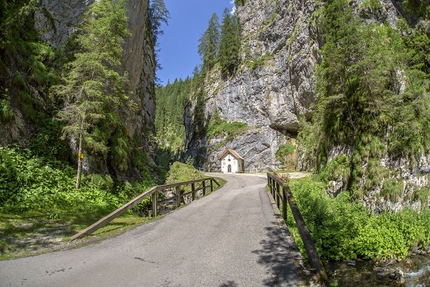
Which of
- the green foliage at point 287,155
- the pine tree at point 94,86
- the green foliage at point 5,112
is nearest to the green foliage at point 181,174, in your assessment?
the pine tree at point 94,86

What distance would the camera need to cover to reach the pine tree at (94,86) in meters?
11.0

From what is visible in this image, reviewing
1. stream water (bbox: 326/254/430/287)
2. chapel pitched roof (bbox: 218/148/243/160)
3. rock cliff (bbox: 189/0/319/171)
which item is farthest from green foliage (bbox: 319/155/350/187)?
chapel pitched roof (bbox: 218/148/243/160)

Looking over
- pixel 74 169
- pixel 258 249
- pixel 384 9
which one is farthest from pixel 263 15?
pixel 258 249

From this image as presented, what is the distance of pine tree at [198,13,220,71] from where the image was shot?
65.3 meters

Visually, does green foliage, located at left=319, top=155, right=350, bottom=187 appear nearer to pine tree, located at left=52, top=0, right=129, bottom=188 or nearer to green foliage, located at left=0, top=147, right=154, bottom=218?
green foliage, located at left=0, top=147, right=154, bottom=218

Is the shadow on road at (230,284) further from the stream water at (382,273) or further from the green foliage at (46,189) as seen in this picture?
the green foliage at (46,189)

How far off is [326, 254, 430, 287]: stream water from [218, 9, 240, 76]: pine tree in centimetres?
4969

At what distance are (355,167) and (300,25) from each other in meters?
31.2

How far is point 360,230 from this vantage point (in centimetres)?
974

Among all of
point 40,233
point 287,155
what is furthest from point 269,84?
point 40,233

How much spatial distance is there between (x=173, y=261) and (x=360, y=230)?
859cm

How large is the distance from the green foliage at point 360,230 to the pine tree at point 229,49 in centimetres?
4689

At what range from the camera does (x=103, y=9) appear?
43.7 feet

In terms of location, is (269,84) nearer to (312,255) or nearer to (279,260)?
(279,260)
